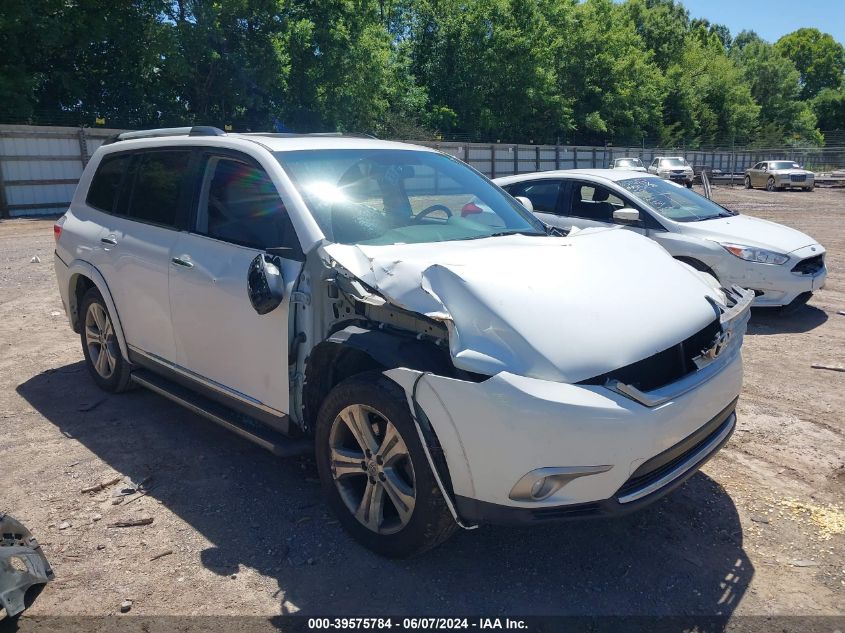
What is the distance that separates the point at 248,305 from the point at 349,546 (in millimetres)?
1312

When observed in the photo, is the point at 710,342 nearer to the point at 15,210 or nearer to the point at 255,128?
the point at 15,210

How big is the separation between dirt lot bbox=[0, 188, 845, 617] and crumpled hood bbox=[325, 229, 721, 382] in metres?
1.02

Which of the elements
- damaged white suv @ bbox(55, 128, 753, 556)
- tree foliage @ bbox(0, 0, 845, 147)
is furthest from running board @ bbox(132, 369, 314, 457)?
tree foliage @ bbox(0, 0, 845, 147)

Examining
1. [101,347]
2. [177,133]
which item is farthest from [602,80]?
[101,347]

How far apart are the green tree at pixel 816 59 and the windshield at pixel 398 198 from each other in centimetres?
12105

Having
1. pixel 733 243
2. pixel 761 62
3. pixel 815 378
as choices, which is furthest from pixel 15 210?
pixel 761 62

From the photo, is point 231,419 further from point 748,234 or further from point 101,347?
point 748,234

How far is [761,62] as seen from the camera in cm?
8269

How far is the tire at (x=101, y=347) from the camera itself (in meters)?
5.07

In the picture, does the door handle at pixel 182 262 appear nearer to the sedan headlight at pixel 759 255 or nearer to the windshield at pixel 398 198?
the windshield at pixel 398 198

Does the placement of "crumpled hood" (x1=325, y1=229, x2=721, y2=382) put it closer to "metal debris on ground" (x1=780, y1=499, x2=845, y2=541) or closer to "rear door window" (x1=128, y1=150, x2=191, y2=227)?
"metal debris on ground" (x1=780, y1=499, x2=845, y2=541)

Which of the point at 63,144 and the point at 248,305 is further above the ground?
the point at 63,144

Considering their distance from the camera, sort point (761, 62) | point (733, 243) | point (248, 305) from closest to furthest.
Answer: point (248, 305), point (733, 243), point (761, 62)

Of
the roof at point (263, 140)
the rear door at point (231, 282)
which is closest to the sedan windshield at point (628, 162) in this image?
the roof at point (263, 140)
